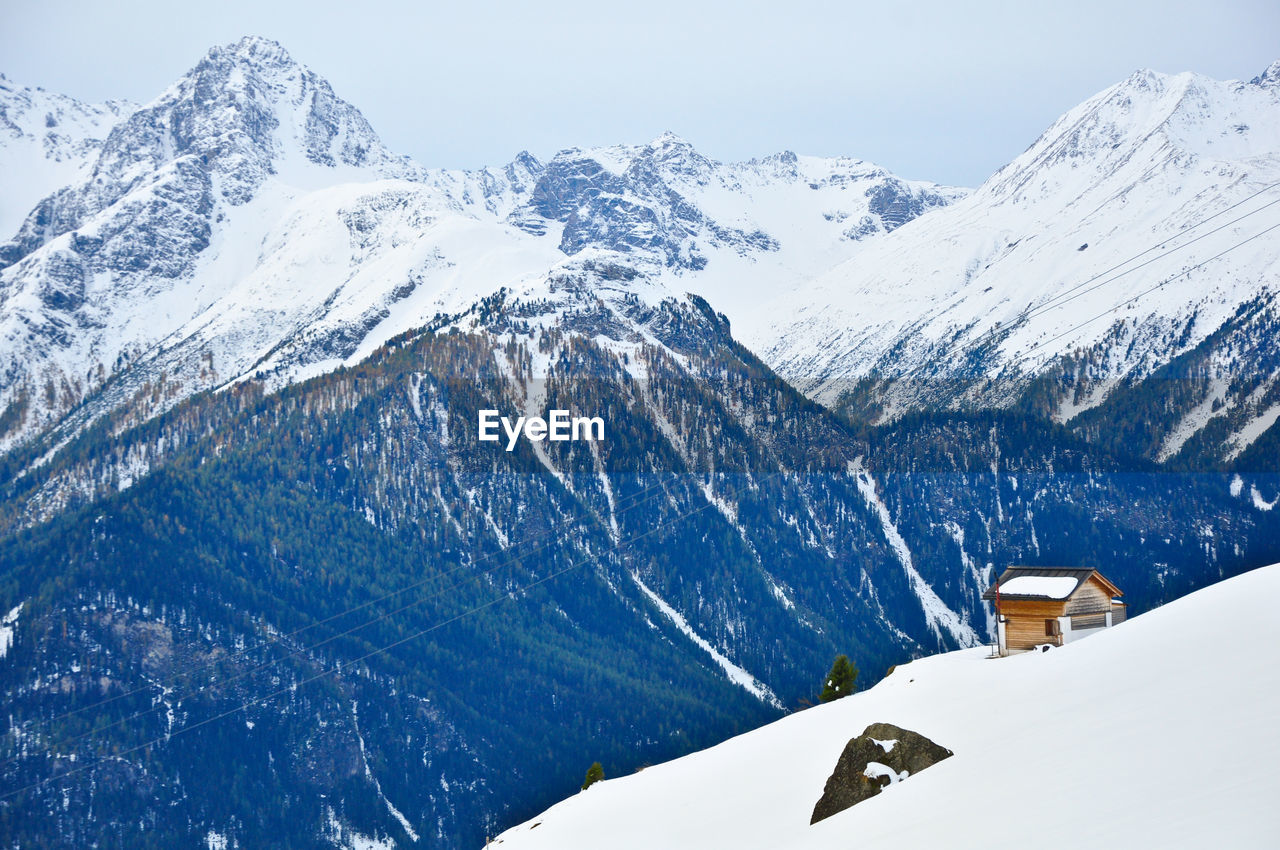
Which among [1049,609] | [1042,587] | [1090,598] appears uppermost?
[1042,587]

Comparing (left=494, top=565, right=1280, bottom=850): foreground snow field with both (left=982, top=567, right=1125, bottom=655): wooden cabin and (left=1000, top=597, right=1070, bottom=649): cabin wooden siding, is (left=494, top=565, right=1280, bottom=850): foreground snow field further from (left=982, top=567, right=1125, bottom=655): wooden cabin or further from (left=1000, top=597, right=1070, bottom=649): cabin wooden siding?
(left=982, top=567, right=1125, bottom=655): wooden cabin

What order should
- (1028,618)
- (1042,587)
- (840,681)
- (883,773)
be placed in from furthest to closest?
(840,681)
(1042,587)
(1028,618)
(883,773)

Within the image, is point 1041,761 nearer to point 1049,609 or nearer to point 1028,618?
point 1049,609

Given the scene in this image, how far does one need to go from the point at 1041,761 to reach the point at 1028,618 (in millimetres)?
31250

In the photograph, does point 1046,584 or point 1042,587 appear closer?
point 1042,587

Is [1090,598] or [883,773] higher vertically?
[1090,598]

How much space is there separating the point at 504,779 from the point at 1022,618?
145507 millimetres

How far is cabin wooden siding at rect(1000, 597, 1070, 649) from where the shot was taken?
6412cm

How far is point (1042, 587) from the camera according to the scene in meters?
65.6

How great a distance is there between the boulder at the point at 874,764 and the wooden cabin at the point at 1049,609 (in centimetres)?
2224

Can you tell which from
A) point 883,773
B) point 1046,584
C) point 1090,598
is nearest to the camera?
point 883,773

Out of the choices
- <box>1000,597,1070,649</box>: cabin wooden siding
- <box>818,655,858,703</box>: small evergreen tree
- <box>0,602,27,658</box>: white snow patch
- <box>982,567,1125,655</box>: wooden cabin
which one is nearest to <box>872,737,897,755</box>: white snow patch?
<box>982,567,1125,655</box>: wooden cabin

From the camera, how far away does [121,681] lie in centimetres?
19575

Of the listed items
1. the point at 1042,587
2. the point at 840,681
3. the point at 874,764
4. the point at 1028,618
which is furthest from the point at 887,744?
the point at 840,681
